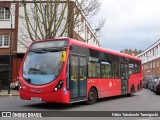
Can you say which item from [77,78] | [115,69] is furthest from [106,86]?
[77,78]

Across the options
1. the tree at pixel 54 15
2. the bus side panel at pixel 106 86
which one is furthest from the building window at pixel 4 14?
the bus side panel at pixel 106 86

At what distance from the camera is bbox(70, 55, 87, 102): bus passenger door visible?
1507 cm

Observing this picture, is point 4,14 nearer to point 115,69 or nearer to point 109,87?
point 115,69

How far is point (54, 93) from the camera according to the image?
14.1 metres

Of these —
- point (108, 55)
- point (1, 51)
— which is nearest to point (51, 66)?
point (108, 55)

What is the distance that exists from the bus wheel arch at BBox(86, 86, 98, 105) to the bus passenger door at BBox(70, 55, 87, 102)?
0.75 meters

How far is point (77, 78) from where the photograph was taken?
612 inches

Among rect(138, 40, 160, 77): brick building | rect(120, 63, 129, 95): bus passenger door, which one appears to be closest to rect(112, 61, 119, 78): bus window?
rect(120, 63, 129, 95): bus passenger door

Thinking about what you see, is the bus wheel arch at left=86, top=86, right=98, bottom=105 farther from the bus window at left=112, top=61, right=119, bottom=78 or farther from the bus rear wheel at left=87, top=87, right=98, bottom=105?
the bus window at left=112, top=61, right=119, bottom=78

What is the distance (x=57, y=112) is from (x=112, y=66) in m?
7.40

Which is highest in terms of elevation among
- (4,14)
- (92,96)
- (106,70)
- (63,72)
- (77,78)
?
(4,14)

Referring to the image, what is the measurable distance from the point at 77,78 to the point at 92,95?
6.86ft

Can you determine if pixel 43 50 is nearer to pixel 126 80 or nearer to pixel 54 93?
pixel 54 93

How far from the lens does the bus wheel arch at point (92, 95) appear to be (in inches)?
664
